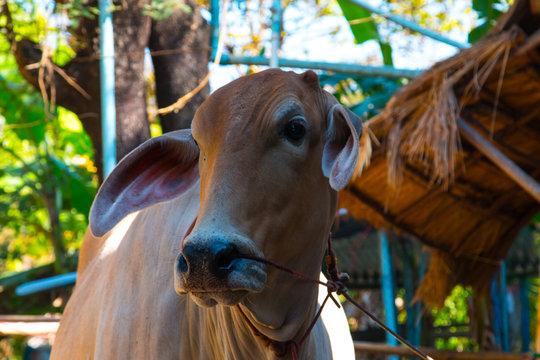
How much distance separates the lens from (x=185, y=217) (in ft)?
8.13

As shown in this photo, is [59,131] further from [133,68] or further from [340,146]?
[340,146]

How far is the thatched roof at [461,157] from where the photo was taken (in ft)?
12.9

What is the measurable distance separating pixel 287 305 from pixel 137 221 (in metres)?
0.95

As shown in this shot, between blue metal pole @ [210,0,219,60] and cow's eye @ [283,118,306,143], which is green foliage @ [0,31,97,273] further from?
cow's eye @ [283,118,306,143]

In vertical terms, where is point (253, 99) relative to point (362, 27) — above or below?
above

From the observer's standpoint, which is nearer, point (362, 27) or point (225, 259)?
point (225, 259)

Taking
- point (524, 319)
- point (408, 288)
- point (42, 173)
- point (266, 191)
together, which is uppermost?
point (266, 191)

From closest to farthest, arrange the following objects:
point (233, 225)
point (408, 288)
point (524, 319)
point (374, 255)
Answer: point (233, 225) → point (408, 288) → point (524, 319) → point (374, 255)

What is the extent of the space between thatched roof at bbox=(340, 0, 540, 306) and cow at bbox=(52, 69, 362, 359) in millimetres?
1926

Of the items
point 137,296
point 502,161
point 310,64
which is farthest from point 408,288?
point 137,296

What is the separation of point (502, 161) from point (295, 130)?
2730mm

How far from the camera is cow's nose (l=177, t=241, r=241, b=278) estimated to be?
1.65 metres

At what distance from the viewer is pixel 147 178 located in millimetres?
2426

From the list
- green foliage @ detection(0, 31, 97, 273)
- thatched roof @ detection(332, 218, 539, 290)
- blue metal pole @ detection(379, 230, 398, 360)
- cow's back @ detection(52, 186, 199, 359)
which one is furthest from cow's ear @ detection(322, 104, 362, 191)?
thatched roof @ detection(332, 218, 539, 290)
